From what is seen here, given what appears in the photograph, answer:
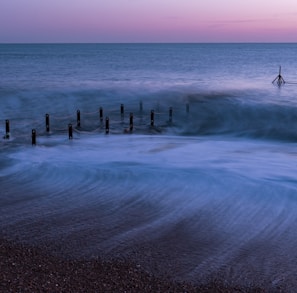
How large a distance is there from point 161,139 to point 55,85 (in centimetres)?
2974

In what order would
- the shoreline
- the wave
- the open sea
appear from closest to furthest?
1. the shoreline
2. the open sea
3. the wave

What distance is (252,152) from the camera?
17625 mm

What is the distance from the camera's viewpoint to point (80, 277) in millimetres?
6699

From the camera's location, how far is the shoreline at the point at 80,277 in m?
6.34

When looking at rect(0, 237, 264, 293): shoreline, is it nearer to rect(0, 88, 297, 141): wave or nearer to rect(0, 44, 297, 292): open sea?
rect(0, 44, 297, 292): open sea

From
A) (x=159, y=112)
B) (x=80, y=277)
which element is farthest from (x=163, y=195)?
(x=159, y=112)

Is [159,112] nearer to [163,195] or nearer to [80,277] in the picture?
[163,195]

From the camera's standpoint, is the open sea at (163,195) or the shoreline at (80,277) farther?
the open sea at (163,195)

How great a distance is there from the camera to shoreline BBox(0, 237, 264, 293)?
634cm

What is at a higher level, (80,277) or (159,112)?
(159,112)

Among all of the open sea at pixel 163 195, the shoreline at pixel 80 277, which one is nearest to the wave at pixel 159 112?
the open sea at pixel 163 195

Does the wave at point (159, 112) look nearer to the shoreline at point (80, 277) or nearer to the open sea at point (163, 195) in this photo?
the open sea at point (163, 195)

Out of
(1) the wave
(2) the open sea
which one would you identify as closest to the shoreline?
(2) the open sea

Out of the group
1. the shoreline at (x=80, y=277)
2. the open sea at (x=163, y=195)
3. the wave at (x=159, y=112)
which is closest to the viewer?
the shoreline at (x=80, y=277)
